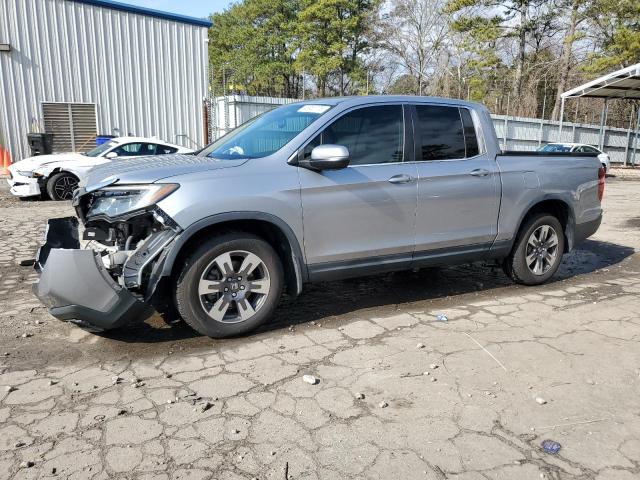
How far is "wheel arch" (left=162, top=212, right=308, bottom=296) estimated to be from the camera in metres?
3.72

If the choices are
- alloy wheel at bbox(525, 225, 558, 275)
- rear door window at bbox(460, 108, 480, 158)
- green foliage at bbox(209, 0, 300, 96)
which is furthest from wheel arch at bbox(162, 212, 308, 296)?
green foliage at bbox(209, 0, 300, 96)

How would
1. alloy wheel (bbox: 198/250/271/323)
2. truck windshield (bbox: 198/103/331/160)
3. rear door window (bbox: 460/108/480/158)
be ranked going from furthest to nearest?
rear door window (bbox: 460/108/480/158), truck windshield (bbox: 198/103/331/160), alloy wheel (bbox: 198/250/271/323)

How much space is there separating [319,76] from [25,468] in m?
38.0

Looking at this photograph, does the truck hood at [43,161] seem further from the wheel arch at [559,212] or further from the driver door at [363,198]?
the wheel arch at [559,212]

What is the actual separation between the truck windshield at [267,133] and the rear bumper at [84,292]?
139 cm

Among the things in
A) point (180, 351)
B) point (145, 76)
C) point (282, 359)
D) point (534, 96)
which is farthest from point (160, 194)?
point (534, 96)

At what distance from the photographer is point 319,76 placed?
1506 inches

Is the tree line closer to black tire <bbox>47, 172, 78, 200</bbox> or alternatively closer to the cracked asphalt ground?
black tire <bbox>47, 172, 78, 200</bbox>

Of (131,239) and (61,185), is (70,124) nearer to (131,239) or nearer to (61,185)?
(61,185)

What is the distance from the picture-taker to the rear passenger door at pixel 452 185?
470cm

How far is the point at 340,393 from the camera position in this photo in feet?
10.9

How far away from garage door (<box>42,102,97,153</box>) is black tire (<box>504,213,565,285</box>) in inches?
637

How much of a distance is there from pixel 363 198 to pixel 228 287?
1307mm

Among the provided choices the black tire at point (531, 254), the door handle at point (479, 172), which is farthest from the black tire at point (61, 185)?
the black tire at point (531, 254)
